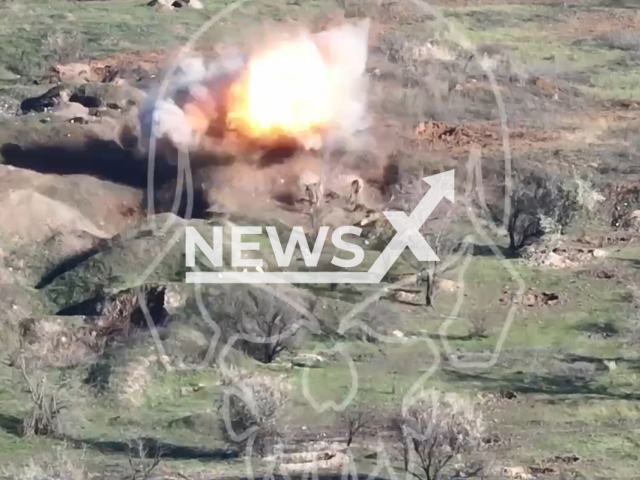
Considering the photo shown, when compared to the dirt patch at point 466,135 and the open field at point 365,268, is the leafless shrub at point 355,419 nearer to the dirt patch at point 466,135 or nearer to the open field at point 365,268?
the open field at point 365,268

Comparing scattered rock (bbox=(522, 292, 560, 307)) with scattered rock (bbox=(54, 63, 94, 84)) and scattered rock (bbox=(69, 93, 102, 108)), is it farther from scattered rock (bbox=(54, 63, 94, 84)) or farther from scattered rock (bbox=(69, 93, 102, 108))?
scattered rock (bbox=(54, 63, 94, 84))

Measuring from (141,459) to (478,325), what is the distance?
740 centimetres

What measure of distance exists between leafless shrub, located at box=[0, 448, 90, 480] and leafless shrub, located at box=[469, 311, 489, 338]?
7253mm

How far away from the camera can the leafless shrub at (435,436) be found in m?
15.9

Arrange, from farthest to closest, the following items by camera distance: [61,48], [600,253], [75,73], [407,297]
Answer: [61,48], [75,73], [600,253], [407,297]

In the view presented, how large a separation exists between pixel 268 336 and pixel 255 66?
33.5 ft

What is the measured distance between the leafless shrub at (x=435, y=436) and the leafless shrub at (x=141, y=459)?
2.87m

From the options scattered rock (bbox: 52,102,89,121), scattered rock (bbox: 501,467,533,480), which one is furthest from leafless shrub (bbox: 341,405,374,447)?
scattered rock (bbox: 52,102,89,121)

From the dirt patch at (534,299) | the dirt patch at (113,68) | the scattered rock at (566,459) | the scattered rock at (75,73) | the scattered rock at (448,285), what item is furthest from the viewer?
the scattered rock at (75,73)

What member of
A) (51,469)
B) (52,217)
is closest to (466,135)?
(52,217)

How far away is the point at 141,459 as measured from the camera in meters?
15.8

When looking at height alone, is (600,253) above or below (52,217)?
below
